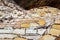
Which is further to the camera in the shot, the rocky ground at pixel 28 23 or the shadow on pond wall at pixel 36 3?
the shadow on pond wall at pixel 36 3

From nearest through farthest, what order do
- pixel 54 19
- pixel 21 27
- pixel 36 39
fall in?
pixel 36 39 → pixel 21 27 → pixel 54 19

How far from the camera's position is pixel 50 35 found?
8.07 ft

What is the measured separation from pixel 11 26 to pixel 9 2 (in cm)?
96

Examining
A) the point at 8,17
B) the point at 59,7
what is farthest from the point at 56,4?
the point at 8,17

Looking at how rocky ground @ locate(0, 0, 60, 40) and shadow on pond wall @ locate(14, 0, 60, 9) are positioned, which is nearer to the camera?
rocky ground @ locate(0, 0, 60, 40)

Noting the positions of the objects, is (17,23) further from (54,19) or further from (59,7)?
(59,7)

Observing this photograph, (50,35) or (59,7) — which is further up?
(59,7)

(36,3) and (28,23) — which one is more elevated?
(36,3)

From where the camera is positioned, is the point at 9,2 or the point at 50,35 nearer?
the point at 50,35

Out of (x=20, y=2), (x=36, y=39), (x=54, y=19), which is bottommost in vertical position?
(x=36, y=39)

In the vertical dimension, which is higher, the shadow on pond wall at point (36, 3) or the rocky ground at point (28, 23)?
the shadow on pond wall at point (36, 3)

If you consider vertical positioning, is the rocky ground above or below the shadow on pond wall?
below

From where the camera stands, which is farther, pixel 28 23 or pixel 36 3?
pixel 36 3

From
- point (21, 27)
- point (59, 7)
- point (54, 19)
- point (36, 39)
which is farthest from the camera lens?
point (59, 7)
